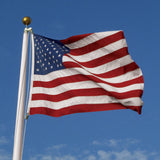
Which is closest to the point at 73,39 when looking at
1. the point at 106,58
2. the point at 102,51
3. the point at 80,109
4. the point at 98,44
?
the point at 98,44

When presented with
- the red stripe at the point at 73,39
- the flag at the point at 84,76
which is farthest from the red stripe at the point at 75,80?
the red stripe at the point at 73,39

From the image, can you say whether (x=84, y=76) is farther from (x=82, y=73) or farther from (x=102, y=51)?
(x=102, y=51)

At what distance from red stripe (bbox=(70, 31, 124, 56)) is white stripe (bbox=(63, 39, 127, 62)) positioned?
0.12 meters

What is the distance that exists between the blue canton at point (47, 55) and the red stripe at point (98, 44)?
49 centimetres

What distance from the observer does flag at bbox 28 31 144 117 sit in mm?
12430

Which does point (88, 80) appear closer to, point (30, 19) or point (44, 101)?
point (44, 101)

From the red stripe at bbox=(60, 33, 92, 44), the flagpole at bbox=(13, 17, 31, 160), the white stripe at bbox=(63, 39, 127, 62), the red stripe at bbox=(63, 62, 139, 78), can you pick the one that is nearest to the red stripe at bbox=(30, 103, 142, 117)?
the flagpole at bbox=(13, 17, 31, 160)

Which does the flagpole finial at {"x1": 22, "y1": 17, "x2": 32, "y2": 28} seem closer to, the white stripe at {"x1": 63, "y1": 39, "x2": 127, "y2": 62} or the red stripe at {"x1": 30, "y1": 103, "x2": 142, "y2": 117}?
the white stripe at {"x1": 63, "y1": 39, "x2": 127, "y2": 62}

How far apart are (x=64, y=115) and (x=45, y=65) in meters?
2.05

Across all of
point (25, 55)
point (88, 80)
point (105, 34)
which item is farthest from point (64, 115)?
point (105, 34)

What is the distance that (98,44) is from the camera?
13570 mm

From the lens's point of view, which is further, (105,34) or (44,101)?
(105,34)

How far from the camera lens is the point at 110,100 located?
12.6m

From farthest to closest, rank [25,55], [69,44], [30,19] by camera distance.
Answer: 1. [69,44]
2. [30,19]
3. [25,55]
